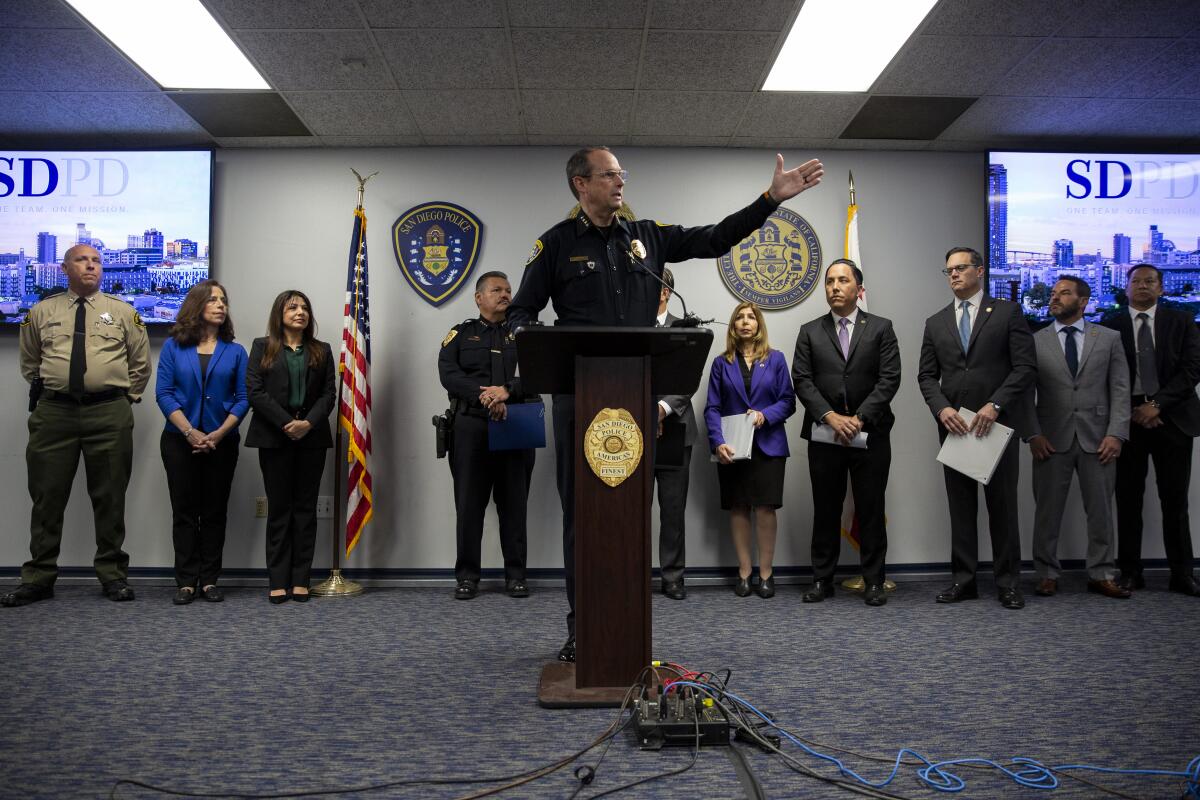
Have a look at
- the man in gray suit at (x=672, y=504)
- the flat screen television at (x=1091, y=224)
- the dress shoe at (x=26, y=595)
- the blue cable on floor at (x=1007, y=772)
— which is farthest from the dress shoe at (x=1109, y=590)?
the dress shoe at (x=26, y=595)

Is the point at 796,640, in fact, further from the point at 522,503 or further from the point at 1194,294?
the point at 1194,294

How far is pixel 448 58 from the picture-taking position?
153 inches

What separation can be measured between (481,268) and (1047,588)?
12.1ft

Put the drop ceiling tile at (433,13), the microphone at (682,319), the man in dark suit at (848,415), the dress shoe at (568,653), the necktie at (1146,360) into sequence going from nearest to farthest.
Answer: the microphone at (682,319) < the dress shoe at (568,653) < the drop ceiling tile at (433,13) < the man in dark suit at (848,415) < the necktie at (1146,360)

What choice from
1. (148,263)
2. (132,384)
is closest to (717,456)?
(132,384)

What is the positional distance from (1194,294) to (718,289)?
2889 millimetres

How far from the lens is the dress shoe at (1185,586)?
414 centimetres

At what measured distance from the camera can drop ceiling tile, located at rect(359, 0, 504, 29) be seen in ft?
11.2

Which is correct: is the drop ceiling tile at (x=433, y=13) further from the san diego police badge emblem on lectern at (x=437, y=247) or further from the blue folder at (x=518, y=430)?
the blue folder at (x=518, y=430)

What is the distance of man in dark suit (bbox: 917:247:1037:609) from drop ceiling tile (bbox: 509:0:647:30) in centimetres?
198

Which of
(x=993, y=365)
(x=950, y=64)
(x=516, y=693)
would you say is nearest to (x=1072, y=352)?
(x=993, y=365)

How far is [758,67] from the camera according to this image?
13.1ft

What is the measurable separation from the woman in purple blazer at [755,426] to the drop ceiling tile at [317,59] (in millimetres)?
2311

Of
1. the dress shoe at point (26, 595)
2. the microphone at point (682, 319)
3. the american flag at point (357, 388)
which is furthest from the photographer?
the american flag at point (357, 388)
